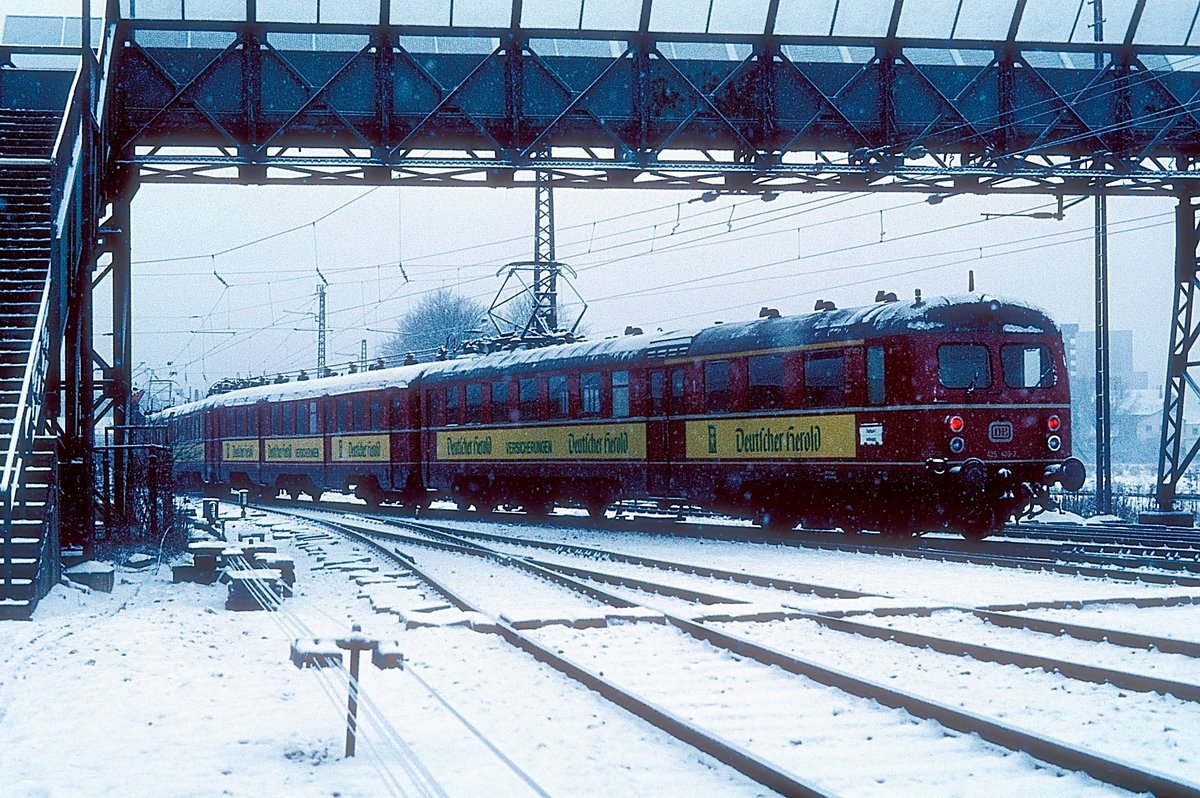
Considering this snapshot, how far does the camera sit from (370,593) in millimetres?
12367

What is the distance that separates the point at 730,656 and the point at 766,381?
405 inches

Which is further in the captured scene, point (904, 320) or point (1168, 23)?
point (1168, 23)

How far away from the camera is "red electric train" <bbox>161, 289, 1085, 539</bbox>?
1652cm

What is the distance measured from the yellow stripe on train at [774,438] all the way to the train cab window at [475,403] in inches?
266

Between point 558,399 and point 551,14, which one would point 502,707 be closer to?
point 551,14

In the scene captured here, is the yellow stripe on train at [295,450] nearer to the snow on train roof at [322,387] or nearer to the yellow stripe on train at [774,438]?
the snow on train roof at [322,387]

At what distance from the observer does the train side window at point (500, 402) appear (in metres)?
24.8

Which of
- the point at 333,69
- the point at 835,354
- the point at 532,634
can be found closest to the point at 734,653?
the point at 532,634

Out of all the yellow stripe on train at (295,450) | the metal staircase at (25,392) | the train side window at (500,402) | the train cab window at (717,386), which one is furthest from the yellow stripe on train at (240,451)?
the metal staircase at (25,392)

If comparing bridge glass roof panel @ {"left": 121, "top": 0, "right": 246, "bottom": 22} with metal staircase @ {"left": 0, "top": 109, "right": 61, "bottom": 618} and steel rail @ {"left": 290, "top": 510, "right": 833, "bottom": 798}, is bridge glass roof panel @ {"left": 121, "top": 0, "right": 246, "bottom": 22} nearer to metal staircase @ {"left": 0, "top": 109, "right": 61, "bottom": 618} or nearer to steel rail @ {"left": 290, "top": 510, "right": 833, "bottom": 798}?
metal staircase @ {"left": 0, "top": 109, "right": 61, "bottom": 618}

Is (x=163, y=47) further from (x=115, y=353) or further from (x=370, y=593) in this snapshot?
(x=370, y=593)

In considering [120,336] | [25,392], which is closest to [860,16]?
[120,336]

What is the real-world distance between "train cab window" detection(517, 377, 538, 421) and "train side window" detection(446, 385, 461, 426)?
8.08 feet

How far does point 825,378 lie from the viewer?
17.5 metres
